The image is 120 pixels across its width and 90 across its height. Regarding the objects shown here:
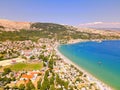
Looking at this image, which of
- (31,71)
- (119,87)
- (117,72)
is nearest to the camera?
(119,87)

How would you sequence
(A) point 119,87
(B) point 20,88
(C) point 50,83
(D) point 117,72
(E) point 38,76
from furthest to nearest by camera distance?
(D) point 117,72 → (E) point 38,76 → (A) point 119,87 → (C) point 50,83 → (B) point 20,88

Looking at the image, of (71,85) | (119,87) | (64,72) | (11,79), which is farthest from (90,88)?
(11,79)

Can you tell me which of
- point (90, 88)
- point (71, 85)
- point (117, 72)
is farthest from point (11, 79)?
point (117, 72)

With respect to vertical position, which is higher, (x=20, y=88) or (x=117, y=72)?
(x=20, y=88)

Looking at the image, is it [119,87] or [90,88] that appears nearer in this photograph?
[90,88]

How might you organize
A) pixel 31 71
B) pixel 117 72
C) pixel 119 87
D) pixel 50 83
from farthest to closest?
pixel 117 72, pixel 31 71, pixel 119 87, pixel 50 83

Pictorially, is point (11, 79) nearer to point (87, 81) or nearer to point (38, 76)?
point (38, 76)

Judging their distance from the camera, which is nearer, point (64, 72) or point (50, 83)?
point (50, 83)

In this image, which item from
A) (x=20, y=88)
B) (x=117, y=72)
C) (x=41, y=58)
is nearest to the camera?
(x=20, y=88)

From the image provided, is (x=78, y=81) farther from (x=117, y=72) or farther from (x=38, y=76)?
(x=117, y=72)
